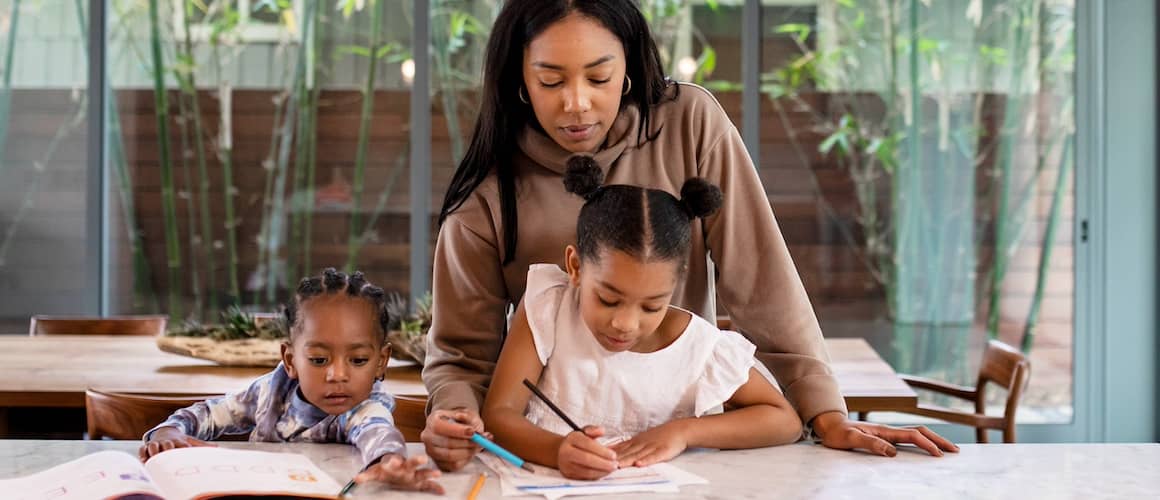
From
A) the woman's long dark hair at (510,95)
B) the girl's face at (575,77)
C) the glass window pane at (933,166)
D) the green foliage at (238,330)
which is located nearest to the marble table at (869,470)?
the woman's long dark hair at (510,95)

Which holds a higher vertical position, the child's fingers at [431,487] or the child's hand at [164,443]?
the child's hand at [164,443]

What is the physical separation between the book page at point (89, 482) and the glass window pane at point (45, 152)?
382 centimetres

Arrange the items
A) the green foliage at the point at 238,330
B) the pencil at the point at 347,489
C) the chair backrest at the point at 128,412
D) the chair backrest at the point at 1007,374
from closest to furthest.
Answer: the pencil at the point at 347,489 < the chair backrest at the point at 128,412 < the green foliage at the point at 238,330 < the chair backrest at the point at 1007,374

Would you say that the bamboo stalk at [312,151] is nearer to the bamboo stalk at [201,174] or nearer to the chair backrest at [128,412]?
the bamboo stalk at [201,174]

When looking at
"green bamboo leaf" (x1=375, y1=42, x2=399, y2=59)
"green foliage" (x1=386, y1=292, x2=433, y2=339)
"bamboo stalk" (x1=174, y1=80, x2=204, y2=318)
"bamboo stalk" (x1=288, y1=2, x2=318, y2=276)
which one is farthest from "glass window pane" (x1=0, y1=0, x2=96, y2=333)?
"green foliage" (x1=386, y1=292, x2=433, y2=339)

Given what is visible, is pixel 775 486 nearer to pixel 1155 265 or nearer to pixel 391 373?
pixel 391 373

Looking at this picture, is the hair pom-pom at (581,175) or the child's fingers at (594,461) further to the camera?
the hair pom-pom at (581,175)

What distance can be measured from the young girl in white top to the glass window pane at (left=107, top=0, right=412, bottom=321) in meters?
3.39

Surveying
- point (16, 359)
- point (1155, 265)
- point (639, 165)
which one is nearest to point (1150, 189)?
point (1155, 265)

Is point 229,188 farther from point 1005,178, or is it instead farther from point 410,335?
point 1005,178

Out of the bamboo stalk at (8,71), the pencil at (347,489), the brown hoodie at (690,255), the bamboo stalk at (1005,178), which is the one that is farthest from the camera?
the bamboo stalk at (8,71)

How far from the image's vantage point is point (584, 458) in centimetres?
140

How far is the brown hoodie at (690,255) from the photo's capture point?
1.68m

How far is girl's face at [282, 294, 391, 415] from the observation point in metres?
1.78
